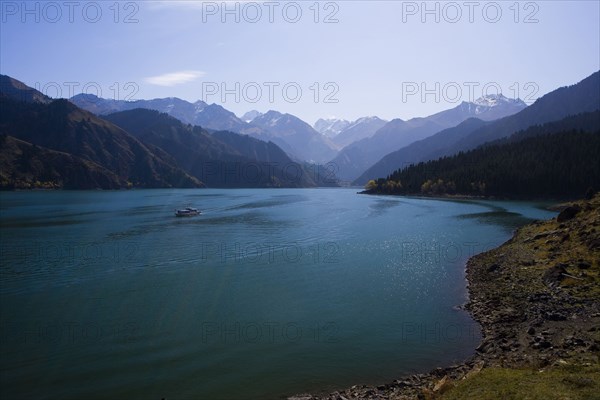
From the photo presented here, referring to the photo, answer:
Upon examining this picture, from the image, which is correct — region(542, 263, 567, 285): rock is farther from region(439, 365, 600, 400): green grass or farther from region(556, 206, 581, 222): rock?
region(556, 206, 581, 222): rock

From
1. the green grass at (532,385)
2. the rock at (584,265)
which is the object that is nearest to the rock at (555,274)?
the rock at (584,265)

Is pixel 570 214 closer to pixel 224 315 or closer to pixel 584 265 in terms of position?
pixel 584 265

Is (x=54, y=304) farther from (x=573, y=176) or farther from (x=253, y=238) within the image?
(x=573, y=176)

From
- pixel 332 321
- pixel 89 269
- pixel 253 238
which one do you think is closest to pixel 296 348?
pixel 332 321

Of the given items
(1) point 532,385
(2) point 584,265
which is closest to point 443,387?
(1) point 532,385

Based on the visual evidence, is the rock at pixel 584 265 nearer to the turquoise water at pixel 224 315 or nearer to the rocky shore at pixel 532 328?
the rocky shore at pixel 532 328

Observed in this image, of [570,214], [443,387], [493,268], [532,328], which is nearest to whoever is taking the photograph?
[443,387]
